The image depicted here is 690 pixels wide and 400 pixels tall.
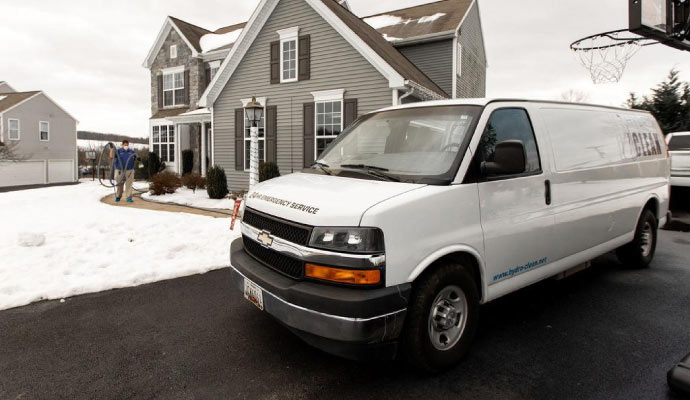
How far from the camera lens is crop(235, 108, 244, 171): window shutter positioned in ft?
49.7

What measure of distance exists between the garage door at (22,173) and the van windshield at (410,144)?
111 feet

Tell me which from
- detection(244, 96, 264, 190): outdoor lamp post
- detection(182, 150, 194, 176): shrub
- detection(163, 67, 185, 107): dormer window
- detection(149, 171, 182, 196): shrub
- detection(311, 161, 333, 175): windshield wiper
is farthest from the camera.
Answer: detection(163, 67, 185, 107): dormer window

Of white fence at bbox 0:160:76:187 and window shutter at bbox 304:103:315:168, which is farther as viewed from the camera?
white fence at bbox 0:160:76:187

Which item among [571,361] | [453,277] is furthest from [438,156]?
[571,361]

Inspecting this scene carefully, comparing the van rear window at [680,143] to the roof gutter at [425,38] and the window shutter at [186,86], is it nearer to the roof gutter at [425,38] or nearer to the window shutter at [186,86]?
the roof gutter at [425,38]

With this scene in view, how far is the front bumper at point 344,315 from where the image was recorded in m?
2.44

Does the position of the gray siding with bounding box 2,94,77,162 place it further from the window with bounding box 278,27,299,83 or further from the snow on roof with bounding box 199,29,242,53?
the window with bounding box 278,27,299,83

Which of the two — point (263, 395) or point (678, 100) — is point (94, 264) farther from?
point (678, 100)

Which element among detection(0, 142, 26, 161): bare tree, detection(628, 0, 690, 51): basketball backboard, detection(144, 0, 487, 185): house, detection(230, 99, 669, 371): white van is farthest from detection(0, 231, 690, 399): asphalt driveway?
detection(0, 142, 26, 161): bare tree

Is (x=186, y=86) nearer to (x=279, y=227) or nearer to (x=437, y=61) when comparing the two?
(x=437, y=61)

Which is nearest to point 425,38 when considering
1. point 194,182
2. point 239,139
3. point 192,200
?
point 239,139

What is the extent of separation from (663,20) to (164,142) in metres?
21.3

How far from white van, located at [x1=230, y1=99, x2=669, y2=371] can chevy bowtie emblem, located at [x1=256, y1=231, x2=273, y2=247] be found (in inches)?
0.6

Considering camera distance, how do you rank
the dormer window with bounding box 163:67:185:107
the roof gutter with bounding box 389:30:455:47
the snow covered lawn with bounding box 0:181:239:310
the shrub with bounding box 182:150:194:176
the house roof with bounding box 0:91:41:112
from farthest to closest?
1. the house roof with bounding box 0:91:41:112
2. the dormer window with bounding box 163:67:185:107
3. the shrub with bounding box 182:150:194:176
4. the roof gutter with bounding box 389:30:455:47
5. the snow covered lawn with bounding box 0:181:239:310
